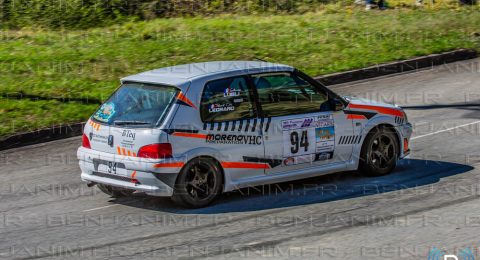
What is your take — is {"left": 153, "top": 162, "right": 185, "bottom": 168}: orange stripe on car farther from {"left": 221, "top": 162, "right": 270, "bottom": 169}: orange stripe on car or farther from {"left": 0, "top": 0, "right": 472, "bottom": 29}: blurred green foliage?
{"left": 0, "top": 0, "right": 472, "bottom": 29}: blurred green foliage

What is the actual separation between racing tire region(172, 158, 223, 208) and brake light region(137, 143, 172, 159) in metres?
0.27

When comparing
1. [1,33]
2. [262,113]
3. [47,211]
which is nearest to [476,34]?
[1,33]

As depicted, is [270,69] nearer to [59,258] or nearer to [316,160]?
[316,160]

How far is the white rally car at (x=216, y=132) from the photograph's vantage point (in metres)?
10.2

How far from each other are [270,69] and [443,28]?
1305 cm

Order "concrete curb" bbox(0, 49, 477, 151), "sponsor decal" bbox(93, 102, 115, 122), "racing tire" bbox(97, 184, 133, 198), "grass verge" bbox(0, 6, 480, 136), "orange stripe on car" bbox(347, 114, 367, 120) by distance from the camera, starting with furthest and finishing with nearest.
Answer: "grass verge" bbox(0, 6, 480, 136) → "concrete curb" bbox(0, 49, 477, 151) → "orange stripe on car" bbox(347, 114, 367, 120) → "racing tire" bbox(97, 184, 133, 198) → "sponsor decal" bbox(93, 102, 115, 122)

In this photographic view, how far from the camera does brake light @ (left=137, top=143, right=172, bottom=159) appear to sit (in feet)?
33.0

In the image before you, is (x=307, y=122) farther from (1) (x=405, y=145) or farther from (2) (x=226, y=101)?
(1) (x=405, y=145)

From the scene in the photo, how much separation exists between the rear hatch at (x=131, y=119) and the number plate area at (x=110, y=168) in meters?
0.14

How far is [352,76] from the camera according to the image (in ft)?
63.4

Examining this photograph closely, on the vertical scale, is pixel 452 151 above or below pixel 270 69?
below

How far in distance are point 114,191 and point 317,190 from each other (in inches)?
99.5

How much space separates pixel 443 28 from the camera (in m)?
23.0

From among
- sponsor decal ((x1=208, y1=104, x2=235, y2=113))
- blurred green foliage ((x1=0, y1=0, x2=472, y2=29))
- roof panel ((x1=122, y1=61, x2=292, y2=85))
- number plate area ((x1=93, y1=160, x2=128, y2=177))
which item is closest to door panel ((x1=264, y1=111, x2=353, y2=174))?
sponsor decal ((x1=208, y1=104, x2=235, y2=113))
